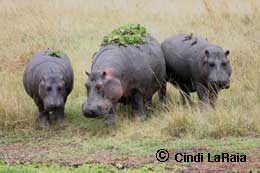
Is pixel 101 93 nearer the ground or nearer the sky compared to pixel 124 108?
nearer the sky

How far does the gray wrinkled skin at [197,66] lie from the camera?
845 centimetres

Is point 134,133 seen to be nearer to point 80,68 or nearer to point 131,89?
point 131,89

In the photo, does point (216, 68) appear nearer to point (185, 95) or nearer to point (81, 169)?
point (185, 95)

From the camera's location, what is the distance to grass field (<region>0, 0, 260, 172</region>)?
7.08 meters

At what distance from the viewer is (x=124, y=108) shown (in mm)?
9195

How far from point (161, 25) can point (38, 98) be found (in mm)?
5586

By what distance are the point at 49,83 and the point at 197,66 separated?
7.08 feet

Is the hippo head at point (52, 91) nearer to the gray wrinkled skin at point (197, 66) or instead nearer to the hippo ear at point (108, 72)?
the hippo ear at point (108, 72)

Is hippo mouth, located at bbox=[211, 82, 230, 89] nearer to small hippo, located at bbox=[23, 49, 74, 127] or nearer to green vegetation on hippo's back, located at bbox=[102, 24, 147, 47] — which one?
green vegetation on hippo's back, located at bbox=[102, 24, 147, 47]

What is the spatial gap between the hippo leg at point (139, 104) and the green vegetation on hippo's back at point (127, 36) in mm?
765

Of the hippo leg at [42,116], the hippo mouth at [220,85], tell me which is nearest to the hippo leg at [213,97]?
the hippo mouth at [220,85]

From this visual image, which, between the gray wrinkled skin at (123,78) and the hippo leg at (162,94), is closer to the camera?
the gray wrinkled skin at (123,78)

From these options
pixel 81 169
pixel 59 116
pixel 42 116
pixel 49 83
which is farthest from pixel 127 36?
pixel 81 169

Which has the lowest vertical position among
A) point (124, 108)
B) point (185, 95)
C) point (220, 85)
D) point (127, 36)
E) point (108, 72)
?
point (124, 108)
